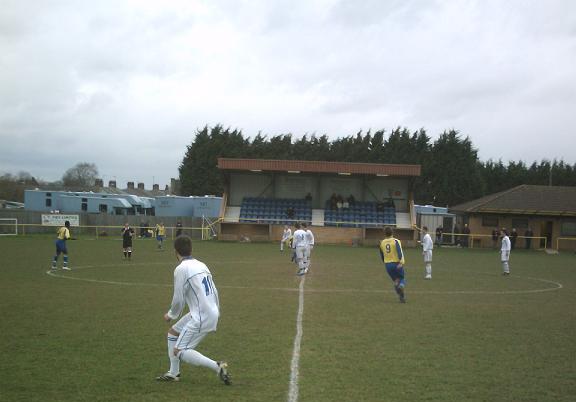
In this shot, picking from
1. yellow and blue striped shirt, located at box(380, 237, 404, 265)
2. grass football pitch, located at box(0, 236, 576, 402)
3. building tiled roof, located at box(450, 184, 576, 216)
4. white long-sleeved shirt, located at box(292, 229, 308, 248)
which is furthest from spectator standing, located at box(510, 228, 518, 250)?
yellow and blue striped shirt, located at box(380, 237, 404, 265)

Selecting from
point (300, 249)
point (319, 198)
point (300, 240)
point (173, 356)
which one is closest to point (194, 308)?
point (173, 356)

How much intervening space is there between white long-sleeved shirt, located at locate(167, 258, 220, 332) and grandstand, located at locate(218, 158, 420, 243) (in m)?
39.0

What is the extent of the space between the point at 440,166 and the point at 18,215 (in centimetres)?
4955

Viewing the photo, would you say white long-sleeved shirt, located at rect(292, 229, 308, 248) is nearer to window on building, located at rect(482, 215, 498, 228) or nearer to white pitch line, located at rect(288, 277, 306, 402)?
white pitch line, located at rect(288, 277, 306, 402)

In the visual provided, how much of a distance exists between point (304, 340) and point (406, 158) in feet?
223

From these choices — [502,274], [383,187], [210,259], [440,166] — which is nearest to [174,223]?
[383,187]

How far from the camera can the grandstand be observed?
1853 inches

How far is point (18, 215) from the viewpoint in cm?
4950

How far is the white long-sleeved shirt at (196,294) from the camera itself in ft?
24.5

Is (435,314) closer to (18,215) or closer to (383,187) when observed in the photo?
(383,187)

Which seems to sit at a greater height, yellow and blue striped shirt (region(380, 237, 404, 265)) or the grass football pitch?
yellow and blue striped shirt (region(380, 237, 404, 265))

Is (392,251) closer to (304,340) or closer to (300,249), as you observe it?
(304,340)

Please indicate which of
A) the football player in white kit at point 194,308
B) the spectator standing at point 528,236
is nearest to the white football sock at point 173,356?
the football player in white kit at point 194,308

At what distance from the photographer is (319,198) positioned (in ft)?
168
